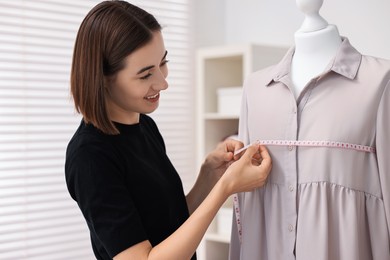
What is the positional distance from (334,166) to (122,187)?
0.55 meters

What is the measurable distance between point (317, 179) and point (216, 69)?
179 cm

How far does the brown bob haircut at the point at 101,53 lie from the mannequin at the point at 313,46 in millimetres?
424

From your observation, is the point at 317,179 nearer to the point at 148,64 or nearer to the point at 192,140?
the point at 148,64

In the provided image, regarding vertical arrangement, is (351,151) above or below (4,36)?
below

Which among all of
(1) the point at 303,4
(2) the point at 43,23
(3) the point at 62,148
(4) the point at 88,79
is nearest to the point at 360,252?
(1) the point at 303,4

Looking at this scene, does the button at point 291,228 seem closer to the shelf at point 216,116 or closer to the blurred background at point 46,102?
the blurred background at point 46,102

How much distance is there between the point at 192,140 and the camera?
3.55m

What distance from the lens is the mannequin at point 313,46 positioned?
156cm

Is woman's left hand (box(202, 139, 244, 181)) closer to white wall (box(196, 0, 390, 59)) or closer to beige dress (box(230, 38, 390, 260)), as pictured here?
beige dress (box(230, 38, 390, 260))

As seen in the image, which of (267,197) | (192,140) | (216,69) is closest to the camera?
(267,197)

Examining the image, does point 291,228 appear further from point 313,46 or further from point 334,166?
point 313,46

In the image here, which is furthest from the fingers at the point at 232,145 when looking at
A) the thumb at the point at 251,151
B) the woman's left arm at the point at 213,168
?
the thumb at the point at 251,151

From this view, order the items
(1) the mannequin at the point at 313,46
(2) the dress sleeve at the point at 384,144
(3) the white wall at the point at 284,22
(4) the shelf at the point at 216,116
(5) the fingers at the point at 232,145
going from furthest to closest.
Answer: (4) the shelf at the point at 216,116, (3) the white wall at the point at 284,22, (5) the fingers at the point at 232,145, (1) the mannequin at the point at 313,46, (2) the dress sleeve at the point at 384,144

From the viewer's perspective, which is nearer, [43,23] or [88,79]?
[88,79]
